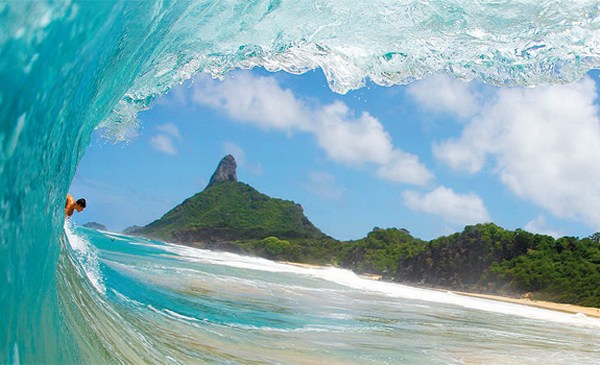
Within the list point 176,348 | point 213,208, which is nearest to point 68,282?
point 176,348

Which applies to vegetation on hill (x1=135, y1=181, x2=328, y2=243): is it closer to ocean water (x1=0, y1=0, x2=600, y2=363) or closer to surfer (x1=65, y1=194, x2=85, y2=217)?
ocean water (x1=0, y1=0, x2=600, y2=363)

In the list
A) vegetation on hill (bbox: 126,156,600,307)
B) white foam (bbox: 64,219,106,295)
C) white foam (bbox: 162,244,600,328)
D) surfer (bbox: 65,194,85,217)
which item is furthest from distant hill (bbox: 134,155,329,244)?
surfer (bbox: 65,194,85,217)

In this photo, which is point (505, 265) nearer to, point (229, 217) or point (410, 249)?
point (410, 249)

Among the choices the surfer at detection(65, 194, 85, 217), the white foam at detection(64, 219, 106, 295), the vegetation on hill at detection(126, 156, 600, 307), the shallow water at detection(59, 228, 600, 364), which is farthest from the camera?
the vegetation on hill at detection(126, 156, 600, 307)

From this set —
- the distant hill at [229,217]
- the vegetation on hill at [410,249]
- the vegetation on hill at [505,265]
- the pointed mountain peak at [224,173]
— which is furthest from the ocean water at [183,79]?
the pointed mountain peak at [224,173]

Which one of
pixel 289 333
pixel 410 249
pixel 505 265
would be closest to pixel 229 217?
pixel 410 249
